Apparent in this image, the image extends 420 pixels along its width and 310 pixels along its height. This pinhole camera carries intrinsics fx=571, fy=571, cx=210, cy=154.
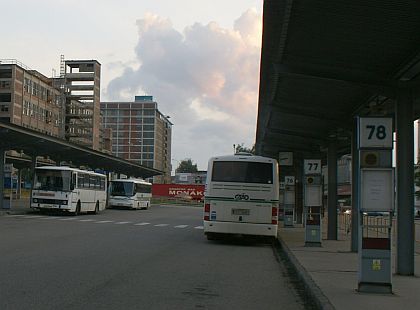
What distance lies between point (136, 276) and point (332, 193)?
12.4 meters

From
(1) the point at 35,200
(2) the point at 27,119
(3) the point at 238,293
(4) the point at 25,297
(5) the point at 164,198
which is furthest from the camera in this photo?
(2) the point at 27,119

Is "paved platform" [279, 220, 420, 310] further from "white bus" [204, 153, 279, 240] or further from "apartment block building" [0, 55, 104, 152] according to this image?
"apartment block building" [0, 55, 104, 152]

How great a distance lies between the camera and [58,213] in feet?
126

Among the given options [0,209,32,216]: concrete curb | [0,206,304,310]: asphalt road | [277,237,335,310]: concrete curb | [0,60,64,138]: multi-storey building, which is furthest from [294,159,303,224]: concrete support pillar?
[0,60,64,138]: multi-storey building

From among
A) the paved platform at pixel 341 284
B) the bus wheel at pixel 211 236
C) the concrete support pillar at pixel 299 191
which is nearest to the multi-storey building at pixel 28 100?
the concrete support pillar at pixel 299 191

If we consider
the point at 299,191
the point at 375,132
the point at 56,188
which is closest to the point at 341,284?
the point at 375,132

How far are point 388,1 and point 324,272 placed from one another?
5.87 m

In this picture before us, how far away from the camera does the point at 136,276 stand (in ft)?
36.5

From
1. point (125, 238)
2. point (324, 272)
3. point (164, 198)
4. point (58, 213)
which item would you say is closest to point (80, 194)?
point (58, 213)

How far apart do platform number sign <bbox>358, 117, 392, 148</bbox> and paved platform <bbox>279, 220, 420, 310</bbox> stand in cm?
245

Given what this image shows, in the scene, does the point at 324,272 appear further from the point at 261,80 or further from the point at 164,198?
the point at 164,198

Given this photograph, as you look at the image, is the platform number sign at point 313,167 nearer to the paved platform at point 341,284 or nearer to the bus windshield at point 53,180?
the paved platform at point 341,284

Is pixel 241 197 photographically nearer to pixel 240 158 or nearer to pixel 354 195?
pixel 240 158

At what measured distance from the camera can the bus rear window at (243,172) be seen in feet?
65.5
